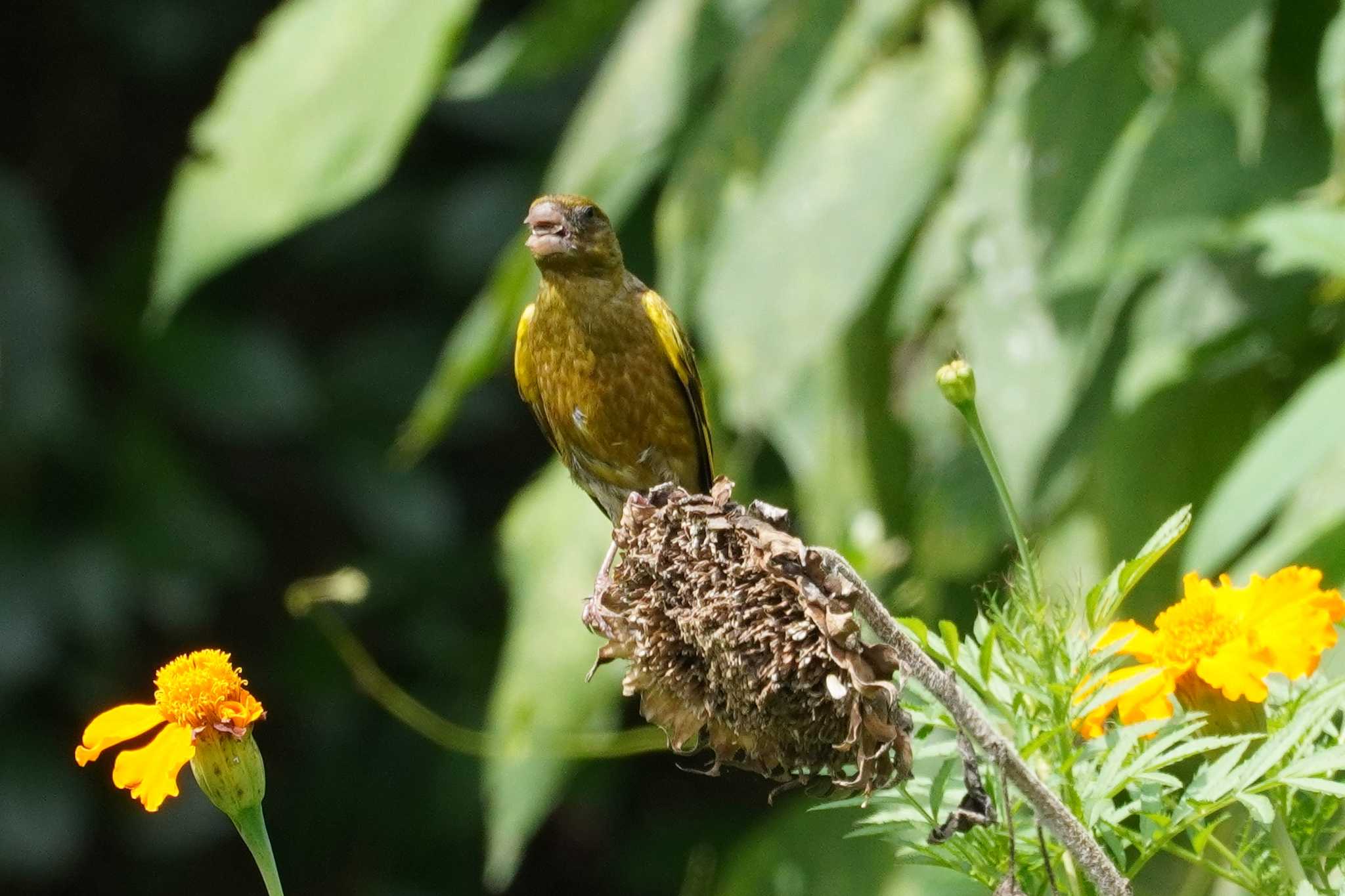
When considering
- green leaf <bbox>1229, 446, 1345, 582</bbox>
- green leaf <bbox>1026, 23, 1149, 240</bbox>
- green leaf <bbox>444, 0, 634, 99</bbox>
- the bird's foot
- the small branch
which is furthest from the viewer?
green leaf <bbox>444, 0, 634, 99</bbox>

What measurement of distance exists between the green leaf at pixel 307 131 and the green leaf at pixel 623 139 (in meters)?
0.26

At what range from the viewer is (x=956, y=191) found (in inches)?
110

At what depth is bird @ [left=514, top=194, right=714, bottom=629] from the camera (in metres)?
2.30

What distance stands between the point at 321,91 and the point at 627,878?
93.7 inches

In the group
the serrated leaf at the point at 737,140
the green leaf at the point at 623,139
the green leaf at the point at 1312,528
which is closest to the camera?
the green leaf at the point at 1312,528

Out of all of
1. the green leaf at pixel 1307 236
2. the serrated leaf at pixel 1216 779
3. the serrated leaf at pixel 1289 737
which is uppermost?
the green leaf at pixel 1307 236

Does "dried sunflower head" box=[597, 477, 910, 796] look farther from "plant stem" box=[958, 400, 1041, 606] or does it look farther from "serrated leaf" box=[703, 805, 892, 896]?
"serrated leaf" box=[703, 805, 892, 896]

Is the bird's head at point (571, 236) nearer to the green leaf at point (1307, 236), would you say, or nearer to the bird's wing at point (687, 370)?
the bird's wing at point (687, 370)

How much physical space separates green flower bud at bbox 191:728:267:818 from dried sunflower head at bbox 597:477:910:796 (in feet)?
0.73

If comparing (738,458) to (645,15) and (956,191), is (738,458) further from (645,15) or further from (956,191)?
(645,15)

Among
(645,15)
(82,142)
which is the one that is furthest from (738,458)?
(82,142)

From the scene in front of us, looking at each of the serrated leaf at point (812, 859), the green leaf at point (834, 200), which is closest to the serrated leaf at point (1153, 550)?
the green leaf at point (834, 200)

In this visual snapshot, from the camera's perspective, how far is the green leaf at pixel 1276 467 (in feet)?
6.67

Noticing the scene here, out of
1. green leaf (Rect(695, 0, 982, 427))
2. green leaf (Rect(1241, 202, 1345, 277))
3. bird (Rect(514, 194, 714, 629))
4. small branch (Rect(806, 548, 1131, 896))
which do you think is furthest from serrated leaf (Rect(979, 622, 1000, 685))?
green leaf (Rect(695, 0, 982, 427))
